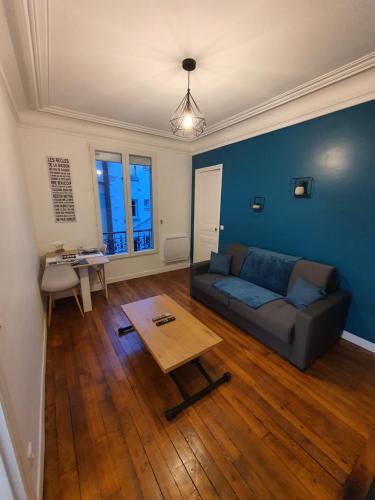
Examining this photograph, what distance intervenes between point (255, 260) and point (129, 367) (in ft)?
6.67

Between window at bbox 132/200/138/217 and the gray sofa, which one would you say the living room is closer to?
the gray sofa

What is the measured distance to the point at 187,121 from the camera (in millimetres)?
1949

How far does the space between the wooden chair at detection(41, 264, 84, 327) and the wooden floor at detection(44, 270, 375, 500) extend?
639 mm

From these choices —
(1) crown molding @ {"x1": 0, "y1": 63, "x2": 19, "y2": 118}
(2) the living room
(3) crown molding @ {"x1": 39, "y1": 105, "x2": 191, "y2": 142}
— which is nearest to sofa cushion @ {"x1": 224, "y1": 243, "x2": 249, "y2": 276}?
(2) the living room

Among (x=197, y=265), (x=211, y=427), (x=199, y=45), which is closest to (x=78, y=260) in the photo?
(x=197, y=265)

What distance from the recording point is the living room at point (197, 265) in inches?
46.6

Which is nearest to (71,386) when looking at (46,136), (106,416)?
(106,416)

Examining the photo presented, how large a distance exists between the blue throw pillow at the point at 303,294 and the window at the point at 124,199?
9.45 ft

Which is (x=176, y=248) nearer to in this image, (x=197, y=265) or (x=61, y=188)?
(x=197, y=265)

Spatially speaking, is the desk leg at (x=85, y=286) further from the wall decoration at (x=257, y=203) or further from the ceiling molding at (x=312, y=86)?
the ceiling molding at (x=312, y=86)

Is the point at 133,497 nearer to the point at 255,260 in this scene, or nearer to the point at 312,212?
the point at 255,260

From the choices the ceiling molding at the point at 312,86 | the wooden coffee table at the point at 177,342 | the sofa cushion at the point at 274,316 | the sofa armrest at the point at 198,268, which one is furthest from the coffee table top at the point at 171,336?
the ceiling molding at the point at 312,86

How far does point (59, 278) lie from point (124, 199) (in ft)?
5.86

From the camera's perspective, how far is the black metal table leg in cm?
145
